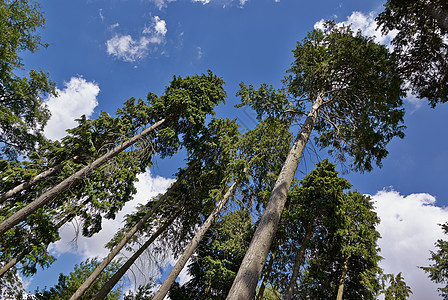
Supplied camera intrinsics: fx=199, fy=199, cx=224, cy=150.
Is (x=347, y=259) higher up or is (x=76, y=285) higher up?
(x=347, y=259)

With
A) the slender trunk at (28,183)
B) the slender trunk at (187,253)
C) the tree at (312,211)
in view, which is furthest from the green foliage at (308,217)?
the slender trunk at (28,183)

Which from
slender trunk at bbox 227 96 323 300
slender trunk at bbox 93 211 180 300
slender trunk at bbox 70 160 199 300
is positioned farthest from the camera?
slender trunk at bbox 93 211 180 300

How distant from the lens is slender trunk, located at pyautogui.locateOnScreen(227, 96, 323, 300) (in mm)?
3215

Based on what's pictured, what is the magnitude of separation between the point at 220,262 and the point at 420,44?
11.6 m

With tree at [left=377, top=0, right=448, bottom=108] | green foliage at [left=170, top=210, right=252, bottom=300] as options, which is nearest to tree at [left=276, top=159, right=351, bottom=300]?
green foliage at [left=170, top=210, right=252, bottom=300]

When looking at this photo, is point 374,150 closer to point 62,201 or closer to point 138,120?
point 138,120

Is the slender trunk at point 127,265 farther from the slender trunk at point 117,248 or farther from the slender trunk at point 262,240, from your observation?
the slender trunk at point 262,240

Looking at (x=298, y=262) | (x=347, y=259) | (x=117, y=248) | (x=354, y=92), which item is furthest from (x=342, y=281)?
(x=117, y=248)

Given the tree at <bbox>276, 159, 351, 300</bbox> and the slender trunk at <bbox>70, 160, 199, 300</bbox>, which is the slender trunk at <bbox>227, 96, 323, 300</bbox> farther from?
the slender trunk at <bbox>70, 160, 199, 300</bbox>

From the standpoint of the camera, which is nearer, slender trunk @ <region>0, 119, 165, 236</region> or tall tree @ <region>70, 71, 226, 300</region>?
slender trunk @ <region>0, 119, 165, 236</region>

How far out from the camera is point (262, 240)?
3.88 m

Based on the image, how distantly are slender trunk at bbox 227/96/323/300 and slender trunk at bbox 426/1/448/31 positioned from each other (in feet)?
14.7

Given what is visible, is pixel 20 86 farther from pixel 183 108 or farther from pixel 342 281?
pixel 342 281

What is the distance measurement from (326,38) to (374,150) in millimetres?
4804
